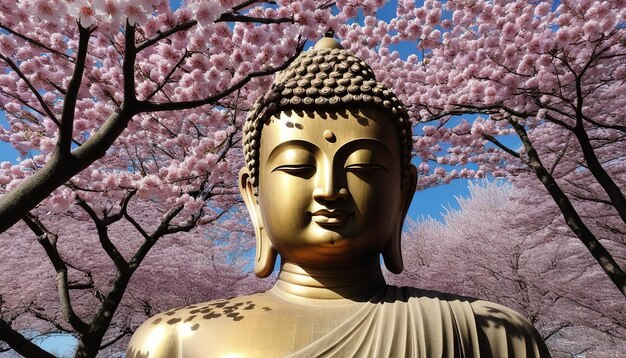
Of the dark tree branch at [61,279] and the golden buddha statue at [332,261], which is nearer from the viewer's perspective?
the golden buddha statue at [332,261]

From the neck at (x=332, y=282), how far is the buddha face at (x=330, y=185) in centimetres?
6

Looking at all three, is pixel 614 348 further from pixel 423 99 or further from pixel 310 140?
pixel 310 140

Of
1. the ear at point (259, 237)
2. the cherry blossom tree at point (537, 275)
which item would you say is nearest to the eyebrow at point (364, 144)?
the ear at point (259, 237)

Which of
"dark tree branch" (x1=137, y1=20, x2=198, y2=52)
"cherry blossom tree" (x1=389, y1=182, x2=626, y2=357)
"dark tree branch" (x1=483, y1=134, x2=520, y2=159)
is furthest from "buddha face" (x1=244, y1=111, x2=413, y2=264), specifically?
"cherry blossom tree" (x1=389, y1=182, x2=626, y2=357)

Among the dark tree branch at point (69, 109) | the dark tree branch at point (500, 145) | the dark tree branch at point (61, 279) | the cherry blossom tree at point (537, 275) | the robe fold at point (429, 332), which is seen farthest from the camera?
the cherry blossom tree at point (537, 275)

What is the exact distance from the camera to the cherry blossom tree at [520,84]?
18.4 ft

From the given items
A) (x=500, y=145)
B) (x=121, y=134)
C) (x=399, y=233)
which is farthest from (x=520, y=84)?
(x=121, y=134)

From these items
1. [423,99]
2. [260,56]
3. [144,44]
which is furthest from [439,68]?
[144,44]

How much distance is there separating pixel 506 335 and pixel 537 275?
33.7 feet

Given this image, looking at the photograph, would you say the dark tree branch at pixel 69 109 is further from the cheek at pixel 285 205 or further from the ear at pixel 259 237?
the cheek at pixel 285 205

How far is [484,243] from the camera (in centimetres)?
1190

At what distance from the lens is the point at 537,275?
10.8 metres

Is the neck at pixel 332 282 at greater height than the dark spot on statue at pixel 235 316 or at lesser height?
greater

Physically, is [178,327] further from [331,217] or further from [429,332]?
[429,332]
